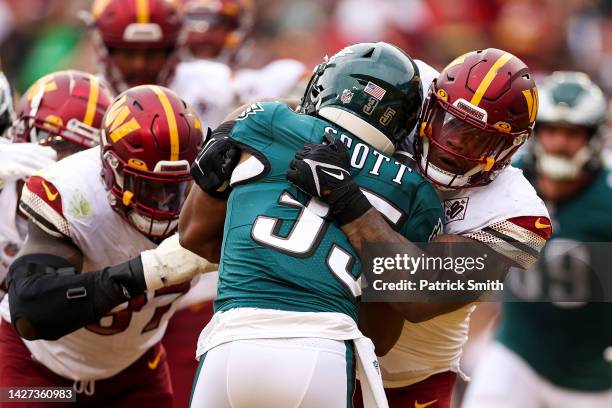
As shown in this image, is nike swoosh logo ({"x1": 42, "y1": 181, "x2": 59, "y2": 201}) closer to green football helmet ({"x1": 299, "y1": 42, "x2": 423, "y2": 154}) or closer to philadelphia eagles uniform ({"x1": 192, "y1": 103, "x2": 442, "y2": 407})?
philadelphia eagles uniform ({"x1": 192, "y1": 103, "x2": 442, "y2": 407})

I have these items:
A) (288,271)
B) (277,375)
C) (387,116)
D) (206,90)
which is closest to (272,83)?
(206,90)

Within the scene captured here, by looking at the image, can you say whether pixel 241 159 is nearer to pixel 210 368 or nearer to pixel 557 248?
pixel 210 368

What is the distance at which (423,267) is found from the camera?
13.6 ft

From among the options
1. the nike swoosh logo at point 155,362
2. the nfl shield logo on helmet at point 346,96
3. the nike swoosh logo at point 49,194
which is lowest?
the nike swoosh logo at point 155,362

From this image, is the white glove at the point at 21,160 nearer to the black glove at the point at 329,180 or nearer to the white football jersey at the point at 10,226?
the white football jersey at the point at 10,226

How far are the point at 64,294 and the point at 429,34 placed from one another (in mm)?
8297

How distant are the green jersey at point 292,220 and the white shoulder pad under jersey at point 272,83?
131 inches

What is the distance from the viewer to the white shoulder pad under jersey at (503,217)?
4.45 metres

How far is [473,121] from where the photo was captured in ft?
14.6

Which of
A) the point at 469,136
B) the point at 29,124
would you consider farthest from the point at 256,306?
the point at 29,124

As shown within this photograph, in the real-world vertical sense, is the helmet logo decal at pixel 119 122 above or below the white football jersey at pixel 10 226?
above

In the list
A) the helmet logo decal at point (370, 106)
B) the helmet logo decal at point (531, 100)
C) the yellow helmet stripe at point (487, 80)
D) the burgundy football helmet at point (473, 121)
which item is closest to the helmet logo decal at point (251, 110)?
the helmet logo decal at point (370, 106)

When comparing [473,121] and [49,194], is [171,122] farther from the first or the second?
[473,121]

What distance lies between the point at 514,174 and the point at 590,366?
7.33 feet
